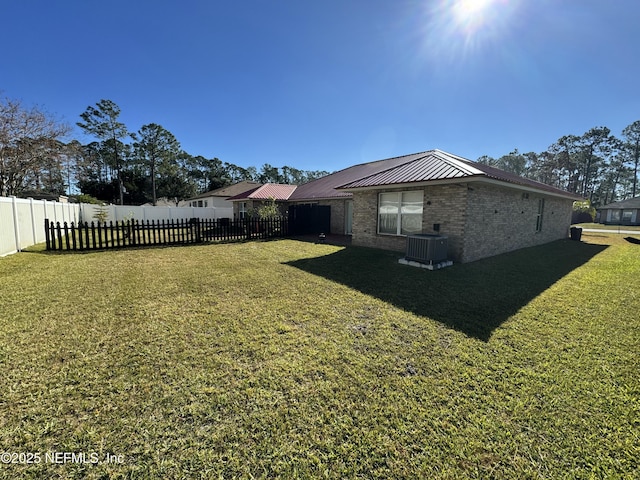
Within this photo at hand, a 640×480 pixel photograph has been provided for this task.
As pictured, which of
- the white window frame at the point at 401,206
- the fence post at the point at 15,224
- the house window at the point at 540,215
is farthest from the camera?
the house window at the point at 540,215

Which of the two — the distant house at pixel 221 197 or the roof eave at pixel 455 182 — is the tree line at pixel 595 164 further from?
the distant house at pixel 221 197

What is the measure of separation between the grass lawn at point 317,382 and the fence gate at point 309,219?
10051 mm

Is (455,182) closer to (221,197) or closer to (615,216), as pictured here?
(221,197)

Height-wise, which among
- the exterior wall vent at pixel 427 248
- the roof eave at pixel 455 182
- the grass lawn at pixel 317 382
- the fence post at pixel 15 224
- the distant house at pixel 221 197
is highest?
the distant house at pixel 221 197

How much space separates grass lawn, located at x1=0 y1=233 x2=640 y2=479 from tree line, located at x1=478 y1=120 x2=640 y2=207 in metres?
60.6

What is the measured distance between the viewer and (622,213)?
120ft

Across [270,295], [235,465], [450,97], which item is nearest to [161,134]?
[450,97]

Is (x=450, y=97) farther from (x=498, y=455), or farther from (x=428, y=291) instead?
(x=498, y=455)

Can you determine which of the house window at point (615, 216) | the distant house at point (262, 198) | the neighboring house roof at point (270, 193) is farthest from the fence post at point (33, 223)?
the house window at point (615, 216)

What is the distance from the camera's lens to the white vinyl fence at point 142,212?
22.4 metres

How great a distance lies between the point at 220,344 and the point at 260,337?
0.49 metres

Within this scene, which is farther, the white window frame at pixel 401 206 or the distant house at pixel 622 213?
the distant house at pixel 622 213

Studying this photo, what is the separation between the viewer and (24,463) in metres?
1.75

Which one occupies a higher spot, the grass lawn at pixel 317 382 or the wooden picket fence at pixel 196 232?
the wooden picket fence at pixel 196 232
